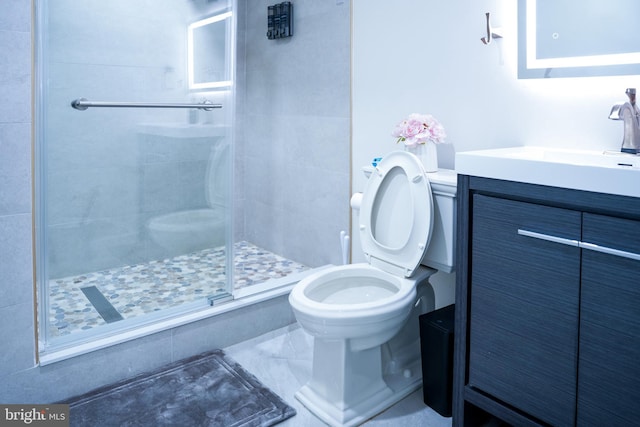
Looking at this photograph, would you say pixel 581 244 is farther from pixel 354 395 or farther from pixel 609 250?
pixel 354 395

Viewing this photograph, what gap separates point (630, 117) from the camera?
167cm

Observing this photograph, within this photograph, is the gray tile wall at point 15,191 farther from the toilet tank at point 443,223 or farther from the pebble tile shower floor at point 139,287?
the toilet tank at point 443,223

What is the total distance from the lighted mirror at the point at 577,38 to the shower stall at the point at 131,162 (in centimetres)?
131

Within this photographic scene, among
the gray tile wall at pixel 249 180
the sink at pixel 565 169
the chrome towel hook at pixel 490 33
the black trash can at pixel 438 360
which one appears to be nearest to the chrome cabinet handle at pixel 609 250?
the sink at pixel 565 169

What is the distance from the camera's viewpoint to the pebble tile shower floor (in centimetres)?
214

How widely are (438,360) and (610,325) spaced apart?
0.72 meters

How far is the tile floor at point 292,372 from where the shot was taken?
6.54 feet

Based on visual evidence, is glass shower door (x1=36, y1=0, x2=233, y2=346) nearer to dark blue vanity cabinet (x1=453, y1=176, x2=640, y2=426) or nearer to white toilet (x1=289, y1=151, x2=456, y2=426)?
white toilet (x1=289, y1=151, x2=456, y2=426)

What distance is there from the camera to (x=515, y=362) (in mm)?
1642

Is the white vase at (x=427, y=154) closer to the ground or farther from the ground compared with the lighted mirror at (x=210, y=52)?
closer to the ground

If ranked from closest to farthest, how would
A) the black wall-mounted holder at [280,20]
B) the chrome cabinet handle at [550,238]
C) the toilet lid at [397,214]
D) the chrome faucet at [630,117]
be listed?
the chrome cabinet handle at [550,238], the chrome faucet at [630,117], the toilet lid at [397,214], the black wall-mounted holder at [280,20]

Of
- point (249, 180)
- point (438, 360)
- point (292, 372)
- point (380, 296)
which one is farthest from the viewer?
point (249, 180)

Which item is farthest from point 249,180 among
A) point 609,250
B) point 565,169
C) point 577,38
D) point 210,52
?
point 609,250

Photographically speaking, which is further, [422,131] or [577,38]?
[422,131]
